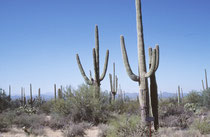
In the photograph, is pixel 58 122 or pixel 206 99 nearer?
pixel 58 122

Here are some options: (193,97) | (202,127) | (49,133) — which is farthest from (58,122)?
(193,97)

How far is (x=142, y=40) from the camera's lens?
1122 centimetres

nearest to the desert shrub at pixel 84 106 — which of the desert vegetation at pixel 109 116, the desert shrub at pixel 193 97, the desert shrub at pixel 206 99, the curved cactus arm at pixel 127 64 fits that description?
the desert vegetation at pixel 109 116

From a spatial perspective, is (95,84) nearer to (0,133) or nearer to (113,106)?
(113,106)

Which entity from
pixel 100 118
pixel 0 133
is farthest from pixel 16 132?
pixel 100 118

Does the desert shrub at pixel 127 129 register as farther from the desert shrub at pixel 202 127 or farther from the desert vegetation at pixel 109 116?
the desert shrub at pixel 202 127

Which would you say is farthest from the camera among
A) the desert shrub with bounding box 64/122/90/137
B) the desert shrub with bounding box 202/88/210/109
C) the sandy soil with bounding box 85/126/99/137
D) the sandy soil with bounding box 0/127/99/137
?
the desert shrub with bounding box 202/88/210/109

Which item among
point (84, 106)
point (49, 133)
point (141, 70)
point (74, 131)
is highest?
point (141, 70)

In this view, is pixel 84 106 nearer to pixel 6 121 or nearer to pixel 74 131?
pixel 74 131

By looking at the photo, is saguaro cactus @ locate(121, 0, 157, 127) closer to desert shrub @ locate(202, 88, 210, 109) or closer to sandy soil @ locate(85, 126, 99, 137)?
sandy soil @ locate(85, 126, 99, 137)

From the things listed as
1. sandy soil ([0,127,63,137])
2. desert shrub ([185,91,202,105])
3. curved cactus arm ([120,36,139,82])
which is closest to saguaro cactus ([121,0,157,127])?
curved cactus arm ([120,36,139,82])

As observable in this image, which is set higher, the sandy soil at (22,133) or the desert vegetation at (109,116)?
the desert vegetation at (109,116)

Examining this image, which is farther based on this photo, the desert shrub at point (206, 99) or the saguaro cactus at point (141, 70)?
the desert shrub at point (206, 99)

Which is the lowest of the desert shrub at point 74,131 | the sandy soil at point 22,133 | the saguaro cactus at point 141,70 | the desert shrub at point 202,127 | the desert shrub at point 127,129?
the sandy soil at point 22,133
